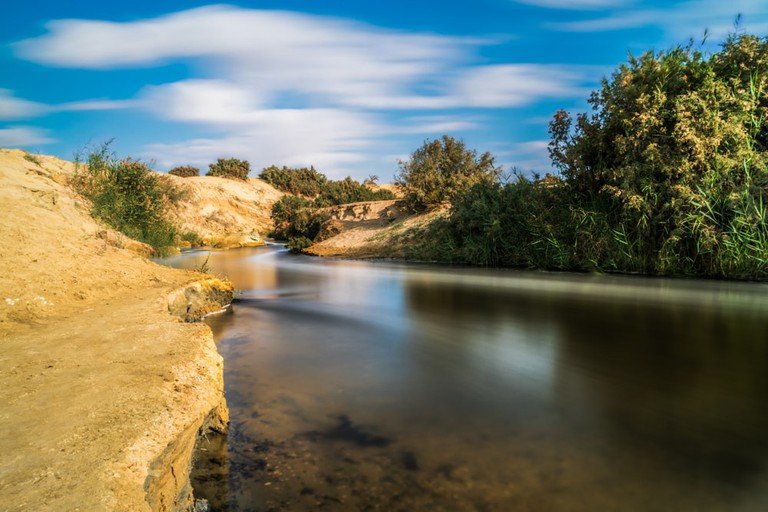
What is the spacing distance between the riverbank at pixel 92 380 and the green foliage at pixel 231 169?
4300cm

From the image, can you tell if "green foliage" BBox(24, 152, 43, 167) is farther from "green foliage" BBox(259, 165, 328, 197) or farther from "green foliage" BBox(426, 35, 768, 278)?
"green foliage" BBox(259, 165, 328, 197)

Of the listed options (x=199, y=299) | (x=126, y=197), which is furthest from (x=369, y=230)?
(x=199, y=299)

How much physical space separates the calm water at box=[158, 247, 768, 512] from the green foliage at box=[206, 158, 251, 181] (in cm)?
4277

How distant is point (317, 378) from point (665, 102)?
1131 centimetres

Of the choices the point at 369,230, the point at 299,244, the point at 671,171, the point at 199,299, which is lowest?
the point at 199,299

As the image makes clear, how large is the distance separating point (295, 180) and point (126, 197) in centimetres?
3989

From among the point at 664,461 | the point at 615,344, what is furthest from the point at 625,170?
the point at 664,461

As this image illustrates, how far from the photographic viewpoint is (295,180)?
51375mm

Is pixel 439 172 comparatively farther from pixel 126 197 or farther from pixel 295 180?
pixel 295 180

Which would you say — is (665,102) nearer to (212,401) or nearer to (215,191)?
(212,401)

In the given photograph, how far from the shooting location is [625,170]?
11086 millimetres

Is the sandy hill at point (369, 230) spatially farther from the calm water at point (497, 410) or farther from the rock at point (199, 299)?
the calm water at point (497, 410)

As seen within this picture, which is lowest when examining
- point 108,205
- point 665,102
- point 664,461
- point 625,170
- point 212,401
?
point 664,461

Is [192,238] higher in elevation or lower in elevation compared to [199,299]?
higher
